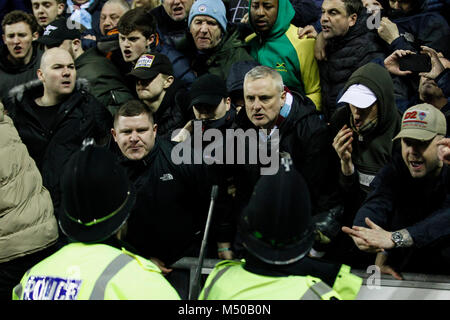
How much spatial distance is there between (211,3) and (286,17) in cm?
73

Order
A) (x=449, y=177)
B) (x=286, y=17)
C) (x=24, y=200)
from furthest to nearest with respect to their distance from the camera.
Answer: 1. (x=286, y=17)
2. (x=24, y=200)
3. (x=449, y=177)

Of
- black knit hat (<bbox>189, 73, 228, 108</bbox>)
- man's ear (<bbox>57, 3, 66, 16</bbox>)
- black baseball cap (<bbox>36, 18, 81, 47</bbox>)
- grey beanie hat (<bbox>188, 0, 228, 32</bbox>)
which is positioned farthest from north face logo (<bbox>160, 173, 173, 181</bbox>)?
man's ear (<bbox>57, 3, 66, 16</bbox>)

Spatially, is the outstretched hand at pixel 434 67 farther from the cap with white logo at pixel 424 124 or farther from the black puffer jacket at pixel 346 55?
the cap with white logo at pixel 424 124

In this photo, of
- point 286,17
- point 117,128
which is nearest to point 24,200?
point 117,128

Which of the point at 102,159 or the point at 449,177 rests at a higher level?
the point at 102,159

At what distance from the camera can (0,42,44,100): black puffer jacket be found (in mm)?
6086

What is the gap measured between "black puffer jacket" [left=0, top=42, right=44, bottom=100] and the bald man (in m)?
0.70

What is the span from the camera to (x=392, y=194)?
4.17 m

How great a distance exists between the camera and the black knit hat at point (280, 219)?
271cm

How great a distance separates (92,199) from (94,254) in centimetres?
26

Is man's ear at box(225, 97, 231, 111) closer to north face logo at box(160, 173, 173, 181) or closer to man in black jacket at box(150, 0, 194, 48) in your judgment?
north face logo at box(160, 173, 173, 181)

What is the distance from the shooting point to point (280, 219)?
2.70 metres
